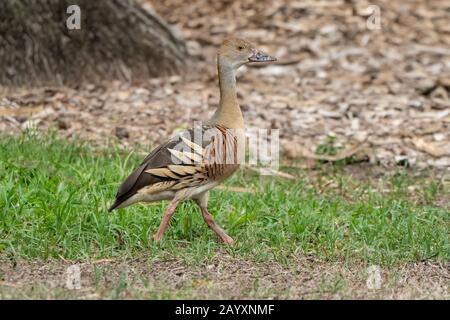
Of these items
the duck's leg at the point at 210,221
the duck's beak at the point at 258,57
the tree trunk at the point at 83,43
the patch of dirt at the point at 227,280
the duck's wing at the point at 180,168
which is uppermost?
the tree trunk at the point at 83,43

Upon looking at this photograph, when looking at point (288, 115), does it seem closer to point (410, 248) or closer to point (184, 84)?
point (184, 84)

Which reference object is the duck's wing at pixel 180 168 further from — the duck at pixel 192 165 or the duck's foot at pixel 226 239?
the duck's foot at pixel 226 239

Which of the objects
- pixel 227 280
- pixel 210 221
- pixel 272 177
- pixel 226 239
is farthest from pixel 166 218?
pixel 272 177

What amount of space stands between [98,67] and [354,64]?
10.9 feet

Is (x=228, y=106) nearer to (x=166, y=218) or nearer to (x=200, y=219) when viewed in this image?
(x=166, y=218)

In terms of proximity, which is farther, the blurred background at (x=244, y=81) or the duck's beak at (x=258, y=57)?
the blurred background at (x=244, y=81)

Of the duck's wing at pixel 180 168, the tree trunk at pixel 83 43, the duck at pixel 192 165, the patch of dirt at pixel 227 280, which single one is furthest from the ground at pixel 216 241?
the tree trunk at pixel 83 43

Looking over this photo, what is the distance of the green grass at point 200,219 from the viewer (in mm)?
6539

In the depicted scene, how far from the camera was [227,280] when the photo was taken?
19.9ft

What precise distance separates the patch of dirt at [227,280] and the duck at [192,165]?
0.43 m

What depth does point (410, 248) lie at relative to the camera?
673 cm

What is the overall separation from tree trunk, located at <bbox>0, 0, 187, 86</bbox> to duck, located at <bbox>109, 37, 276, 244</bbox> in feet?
13.9

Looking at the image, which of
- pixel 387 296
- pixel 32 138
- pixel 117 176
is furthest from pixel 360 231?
pixel 32 138

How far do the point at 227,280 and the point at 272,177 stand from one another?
9.04 ft
